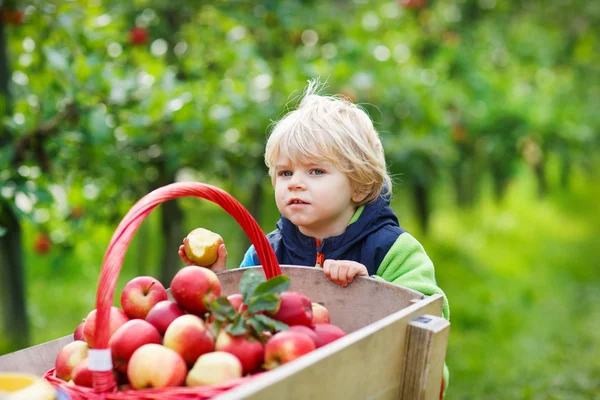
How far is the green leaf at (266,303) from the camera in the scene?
Answer: 4.76ft

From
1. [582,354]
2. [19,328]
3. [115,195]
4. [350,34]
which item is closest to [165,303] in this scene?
[115,195]

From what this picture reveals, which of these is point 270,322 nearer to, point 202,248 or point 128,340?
point 128,340

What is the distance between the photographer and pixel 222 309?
1451mm

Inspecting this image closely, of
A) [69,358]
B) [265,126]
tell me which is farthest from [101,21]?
[69,358]

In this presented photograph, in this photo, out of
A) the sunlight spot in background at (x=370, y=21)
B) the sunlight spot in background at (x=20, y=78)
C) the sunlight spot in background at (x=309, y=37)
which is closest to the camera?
the sunlight spot in background at (x=20, y=78)

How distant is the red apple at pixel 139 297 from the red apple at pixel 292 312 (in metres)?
0.30

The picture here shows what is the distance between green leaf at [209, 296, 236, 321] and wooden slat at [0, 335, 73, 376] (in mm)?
424

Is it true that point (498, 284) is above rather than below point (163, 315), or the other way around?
below

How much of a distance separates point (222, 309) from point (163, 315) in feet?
0.51

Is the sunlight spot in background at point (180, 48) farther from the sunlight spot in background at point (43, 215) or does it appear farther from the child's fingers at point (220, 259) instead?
the child's fingers at point (220, 259)

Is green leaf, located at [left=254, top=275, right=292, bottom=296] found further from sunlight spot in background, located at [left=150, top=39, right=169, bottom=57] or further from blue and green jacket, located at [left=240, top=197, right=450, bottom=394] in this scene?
sunlight spot in background, located at [left=150, top=39, right=169, bottom=57]

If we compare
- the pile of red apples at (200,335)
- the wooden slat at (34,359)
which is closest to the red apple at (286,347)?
the pile of red apples at (200,335)

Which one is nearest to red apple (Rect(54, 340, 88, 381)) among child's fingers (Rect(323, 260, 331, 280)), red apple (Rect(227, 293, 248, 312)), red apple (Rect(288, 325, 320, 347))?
red apple (Rect(227, 293, 248, 312))

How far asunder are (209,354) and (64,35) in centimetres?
238
